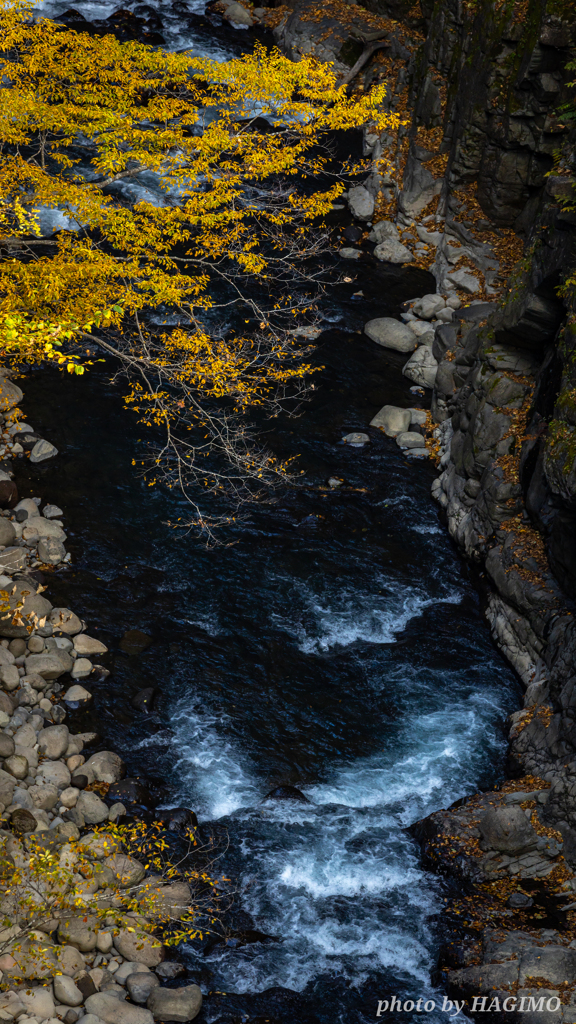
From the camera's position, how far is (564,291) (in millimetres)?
11398

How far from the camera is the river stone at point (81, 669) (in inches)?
448

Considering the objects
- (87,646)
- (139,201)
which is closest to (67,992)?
(87,646)

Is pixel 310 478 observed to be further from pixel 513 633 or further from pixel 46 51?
pixel 46 51

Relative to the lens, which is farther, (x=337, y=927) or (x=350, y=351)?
(x=350, y=351)

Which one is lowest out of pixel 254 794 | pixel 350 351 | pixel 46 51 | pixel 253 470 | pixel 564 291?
pixel 254 794

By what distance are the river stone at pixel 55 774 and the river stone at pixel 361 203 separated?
17.8 metres

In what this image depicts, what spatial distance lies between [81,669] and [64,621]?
0.87m

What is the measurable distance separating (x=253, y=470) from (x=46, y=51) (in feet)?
24.9

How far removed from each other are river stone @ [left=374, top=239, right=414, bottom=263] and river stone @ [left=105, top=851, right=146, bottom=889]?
16.7 m

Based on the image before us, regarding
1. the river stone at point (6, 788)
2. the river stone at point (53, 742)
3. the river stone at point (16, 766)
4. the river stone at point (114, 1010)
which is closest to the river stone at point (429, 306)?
the river stone at point (53, 742)

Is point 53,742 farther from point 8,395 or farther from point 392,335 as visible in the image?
point 392,335

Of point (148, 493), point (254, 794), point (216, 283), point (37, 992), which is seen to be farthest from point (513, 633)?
point (216, 283)

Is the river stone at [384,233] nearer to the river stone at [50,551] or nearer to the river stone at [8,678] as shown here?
the river stone at [50,551]

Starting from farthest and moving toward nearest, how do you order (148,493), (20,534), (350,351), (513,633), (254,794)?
(350,351) < (148,493) < (20,534) < (513,633) < (254,794)
